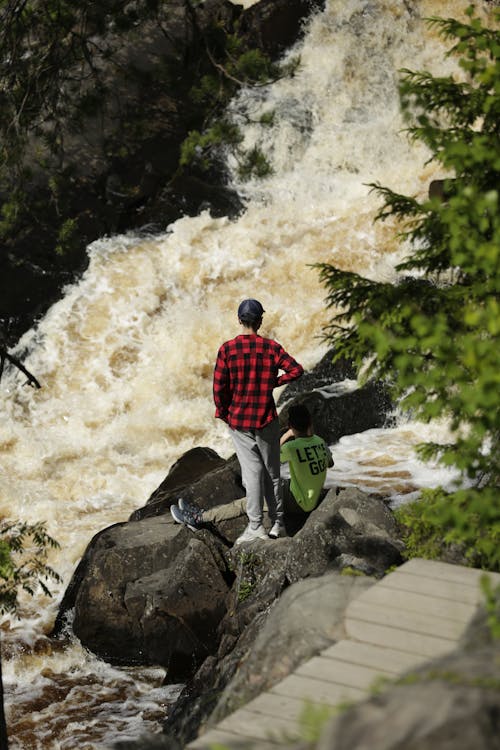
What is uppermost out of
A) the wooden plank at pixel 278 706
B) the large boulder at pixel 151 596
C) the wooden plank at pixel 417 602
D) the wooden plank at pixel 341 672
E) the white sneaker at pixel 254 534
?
the wooden plank at pixel 278 706

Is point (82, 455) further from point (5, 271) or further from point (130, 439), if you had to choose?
point (5, 271)

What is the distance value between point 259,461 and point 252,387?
58 cm

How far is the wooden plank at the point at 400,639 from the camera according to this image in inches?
150

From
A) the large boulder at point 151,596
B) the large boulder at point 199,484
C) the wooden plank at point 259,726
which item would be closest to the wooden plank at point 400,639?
the wooden plank at point 259,726

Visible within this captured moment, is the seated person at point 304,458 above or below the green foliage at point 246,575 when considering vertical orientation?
above

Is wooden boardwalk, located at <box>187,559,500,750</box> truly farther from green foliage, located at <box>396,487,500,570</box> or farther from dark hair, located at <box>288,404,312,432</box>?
dark hair, located at <box>288,404,312,432</box>

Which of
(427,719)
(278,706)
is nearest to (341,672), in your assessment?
(278,706)

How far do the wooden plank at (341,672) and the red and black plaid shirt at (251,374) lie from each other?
3.27 m

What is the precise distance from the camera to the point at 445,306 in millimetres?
5582

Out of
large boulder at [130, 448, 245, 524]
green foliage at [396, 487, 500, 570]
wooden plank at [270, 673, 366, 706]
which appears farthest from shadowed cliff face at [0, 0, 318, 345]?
wooden plank at [270, 673, 366, 706]

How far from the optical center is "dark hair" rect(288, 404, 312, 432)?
749cm

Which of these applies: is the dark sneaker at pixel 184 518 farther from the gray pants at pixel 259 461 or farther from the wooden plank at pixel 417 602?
the wooden plank at pixel 417 602

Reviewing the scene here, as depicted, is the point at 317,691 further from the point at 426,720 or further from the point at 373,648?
the point at 426,720

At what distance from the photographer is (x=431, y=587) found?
437 cm
